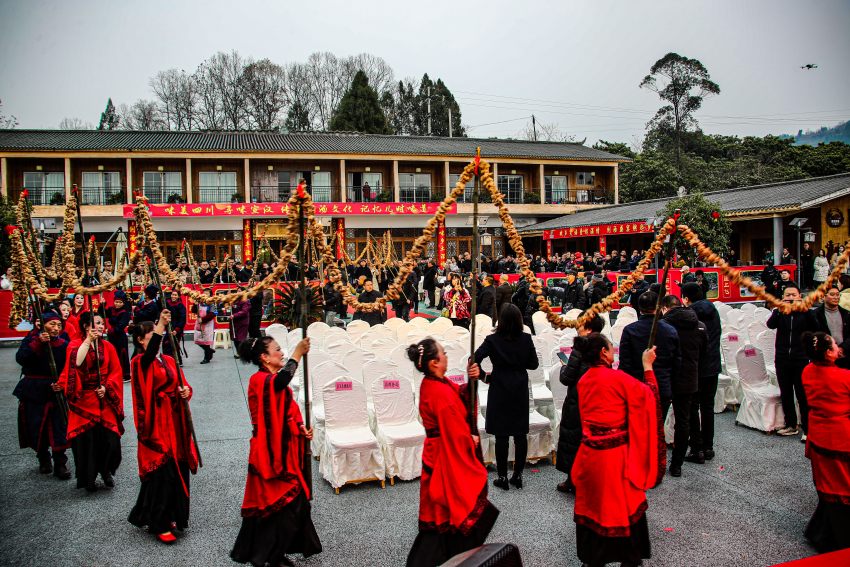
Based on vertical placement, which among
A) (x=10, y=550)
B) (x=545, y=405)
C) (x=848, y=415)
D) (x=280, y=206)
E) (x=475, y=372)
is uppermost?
(x=280, y=206)

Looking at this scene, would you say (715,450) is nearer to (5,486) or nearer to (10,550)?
(10,550)

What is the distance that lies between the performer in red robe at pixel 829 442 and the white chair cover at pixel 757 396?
92.6 inches

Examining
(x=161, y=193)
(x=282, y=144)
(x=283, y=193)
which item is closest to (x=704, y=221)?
(x=283, y=193)

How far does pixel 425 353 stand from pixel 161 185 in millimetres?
27605

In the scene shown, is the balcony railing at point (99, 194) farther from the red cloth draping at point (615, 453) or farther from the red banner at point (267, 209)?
the red cloth draping at point (615, 453)

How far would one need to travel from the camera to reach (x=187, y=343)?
13.5 metres

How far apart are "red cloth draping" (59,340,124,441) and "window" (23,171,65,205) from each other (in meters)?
25.2

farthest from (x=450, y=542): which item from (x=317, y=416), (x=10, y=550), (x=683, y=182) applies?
(x=683, y=182)

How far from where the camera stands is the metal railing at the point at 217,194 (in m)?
28.5

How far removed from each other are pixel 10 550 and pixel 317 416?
2584mm

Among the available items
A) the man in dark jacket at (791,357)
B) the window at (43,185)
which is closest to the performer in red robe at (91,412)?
the man in dark jacket at (791,357)

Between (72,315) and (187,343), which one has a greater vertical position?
(72,315)

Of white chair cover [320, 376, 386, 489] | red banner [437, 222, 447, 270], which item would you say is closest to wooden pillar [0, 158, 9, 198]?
red banner [437, 222, 447, 270]

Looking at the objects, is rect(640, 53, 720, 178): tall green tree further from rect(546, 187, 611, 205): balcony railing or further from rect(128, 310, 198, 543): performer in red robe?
rect(128, 310, 198, 543): performer in red robe
